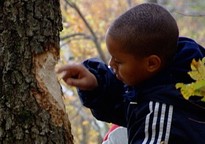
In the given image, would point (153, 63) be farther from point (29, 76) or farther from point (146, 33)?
point (29, 76)

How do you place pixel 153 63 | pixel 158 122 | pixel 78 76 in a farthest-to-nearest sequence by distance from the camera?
1. pixel 78 76
2. pixel 153 63
3. pixel 158 122

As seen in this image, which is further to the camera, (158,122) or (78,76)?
(78,76)

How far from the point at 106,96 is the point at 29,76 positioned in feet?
1.27

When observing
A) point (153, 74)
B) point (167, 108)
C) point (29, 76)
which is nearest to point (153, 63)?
point (153, 74)

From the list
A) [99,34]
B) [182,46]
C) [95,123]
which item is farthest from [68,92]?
[182,46]

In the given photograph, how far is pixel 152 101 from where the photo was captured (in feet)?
5.61

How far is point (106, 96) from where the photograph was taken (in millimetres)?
1987

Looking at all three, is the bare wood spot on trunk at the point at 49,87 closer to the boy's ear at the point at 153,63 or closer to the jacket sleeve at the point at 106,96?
the jacket sleeve at the point at 106,96

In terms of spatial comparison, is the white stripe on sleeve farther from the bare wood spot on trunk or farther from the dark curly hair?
the bare wood spot on trunk

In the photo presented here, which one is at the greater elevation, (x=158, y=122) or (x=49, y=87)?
(x=49, y=87)

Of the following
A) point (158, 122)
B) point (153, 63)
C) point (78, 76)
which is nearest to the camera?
point (158, 122)

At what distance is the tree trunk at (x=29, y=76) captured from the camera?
168 cm

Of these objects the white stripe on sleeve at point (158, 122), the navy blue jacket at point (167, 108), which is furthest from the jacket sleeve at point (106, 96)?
the white stripe on sleeve at point (158, 122)

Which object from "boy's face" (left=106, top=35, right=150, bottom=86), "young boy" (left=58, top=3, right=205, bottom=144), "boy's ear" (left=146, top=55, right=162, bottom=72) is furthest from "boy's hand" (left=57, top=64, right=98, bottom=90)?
"boy's ear" (left=146, top=55, right=162, bottom=72)
